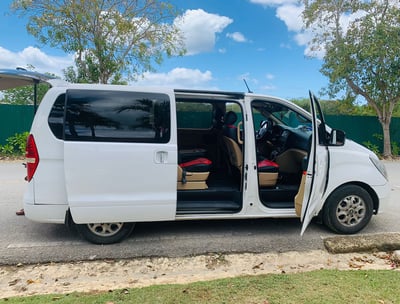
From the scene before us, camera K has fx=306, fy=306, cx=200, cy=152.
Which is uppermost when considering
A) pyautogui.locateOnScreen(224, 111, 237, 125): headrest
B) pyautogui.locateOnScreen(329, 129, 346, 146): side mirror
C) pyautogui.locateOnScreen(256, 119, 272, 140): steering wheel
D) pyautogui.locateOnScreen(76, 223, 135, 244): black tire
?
pyautogui.locateOnScreen(224, 111, 237, 125): headrest

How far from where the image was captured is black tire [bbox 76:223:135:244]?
3641 millimetres

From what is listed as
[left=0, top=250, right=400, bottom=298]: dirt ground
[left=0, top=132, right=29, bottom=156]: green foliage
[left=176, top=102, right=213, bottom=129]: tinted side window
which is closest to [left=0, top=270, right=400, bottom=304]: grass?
[left=0, top=250, right=400, bottom=298]: dirt ground

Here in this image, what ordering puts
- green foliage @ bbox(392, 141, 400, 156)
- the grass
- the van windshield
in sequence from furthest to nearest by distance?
1. green foliage @ bbox(392, 141, 400, 156)
2. the van windshield
3. the grass

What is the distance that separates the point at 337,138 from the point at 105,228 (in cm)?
307

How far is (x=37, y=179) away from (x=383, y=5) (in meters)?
14.1

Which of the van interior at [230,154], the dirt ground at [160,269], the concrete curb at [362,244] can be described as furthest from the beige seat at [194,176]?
the concrete curb at [362,244]

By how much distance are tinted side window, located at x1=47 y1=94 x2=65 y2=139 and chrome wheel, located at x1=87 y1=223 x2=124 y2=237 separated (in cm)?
113

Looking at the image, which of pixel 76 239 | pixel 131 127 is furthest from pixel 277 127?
pixel 76 239

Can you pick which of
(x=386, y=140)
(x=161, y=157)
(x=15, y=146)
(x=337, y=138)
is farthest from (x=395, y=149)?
(x=15, y=146)

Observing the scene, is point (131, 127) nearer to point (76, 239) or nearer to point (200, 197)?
point (200, 197)

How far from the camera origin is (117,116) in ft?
11.4

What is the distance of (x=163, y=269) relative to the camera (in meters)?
3.22

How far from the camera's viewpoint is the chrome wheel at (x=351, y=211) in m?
4.05

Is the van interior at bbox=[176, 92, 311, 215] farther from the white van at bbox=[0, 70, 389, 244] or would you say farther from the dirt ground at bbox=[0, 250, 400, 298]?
the dirt ground at bbox=[0, 250, 400, 298]
